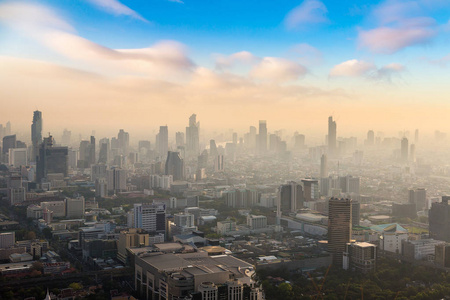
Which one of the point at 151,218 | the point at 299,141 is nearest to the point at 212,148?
the point at 299,141

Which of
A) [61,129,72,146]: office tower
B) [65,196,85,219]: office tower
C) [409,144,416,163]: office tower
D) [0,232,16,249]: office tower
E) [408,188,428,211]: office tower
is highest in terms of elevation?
[61,129,72,146]: office tower

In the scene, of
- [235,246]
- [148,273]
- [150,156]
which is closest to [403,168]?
[150,156]

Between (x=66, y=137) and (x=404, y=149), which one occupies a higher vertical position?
(x=66, y=137)

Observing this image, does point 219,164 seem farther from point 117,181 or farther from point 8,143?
point 8,143

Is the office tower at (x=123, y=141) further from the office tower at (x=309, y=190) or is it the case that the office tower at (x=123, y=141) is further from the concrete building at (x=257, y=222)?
the concrete building at (x=257, y=222)

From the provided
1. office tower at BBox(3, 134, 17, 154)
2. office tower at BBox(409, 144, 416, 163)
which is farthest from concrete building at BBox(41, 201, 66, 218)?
office tower at BBox(409, 144, 416, 163)

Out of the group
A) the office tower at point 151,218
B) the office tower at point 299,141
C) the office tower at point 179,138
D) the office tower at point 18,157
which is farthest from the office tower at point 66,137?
the office tower at point 299,141

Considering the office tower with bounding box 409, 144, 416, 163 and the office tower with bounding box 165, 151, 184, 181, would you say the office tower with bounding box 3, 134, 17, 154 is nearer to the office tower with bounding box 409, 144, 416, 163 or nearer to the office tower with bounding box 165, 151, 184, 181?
the office tower with bounding box 165, 151, 184, 181
